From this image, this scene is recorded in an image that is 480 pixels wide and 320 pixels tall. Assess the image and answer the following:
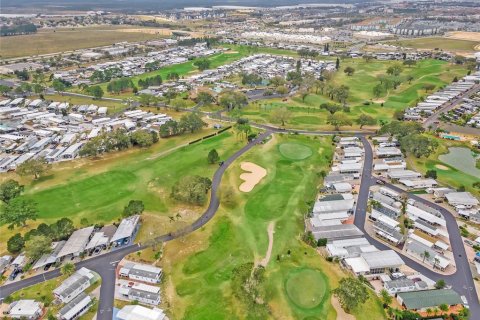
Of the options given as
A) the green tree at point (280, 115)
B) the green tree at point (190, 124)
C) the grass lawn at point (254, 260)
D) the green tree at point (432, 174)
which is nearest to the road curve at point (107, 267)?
the grass lawn at point (254, 260)

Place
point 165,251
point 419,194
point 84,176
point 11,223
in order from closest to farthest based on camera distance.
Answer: point 165,251, point 11,223, point 419,194, point 84,176

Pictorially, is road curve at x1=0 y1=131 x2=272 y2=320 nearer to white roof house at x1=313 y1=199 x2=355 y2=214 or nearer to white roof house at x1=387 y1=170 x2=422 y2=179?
white roof house at x1=313 y1=199 x2=355 y2=214

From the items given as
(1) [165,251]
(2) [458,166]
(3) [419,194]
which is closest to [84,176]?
(1) [165,251]

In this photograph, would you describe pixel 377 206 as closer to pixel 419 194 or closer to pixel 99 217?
pixel 419 194

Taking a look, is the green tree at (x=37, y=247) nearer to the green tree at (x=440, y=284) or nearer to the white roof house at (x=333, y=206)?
the white roof house at (x=333, y=206)

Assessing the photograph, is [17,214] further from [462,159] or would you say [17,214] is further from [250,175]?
[462,159]

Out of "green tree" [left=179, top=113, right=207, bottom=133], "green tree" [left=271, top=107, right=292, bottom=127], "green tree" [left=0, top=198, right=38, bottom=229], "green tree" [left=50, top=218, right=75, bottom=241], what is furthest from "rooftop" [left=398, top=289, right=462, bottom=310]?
"green tree" [left=179, top=113, right=207, bottom=133]

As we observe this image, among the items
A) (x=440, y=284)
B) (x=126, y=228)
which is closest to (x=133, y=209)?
(x=126, y=228)
